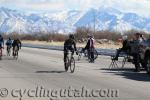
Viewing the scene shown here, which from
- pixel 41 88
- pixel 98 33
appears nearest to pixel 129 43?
pixel 41 88

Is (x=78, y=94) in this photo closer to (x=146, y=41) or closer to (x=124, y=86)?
(x=124, y=86)

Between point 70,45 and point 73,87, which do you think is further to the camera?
point 70,45

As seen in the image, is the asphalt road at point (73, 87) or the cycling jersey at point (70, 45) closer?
the asphalt road at point (73, 87)

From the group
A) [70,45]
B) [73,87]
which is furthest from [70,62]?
[73,87]

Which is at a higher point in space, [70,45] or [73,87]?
[70,45]

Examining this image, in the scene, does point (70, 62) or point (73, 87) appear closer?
point (73, 87)

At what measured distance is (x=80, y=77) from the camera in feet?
69.7

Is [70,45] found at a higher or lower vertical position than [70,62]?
higher

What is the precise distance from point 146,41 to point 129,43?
7.87ft

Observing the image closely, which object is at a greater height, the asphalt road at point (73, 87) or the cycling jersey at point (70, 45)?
the cycling jersey at point (70, 45)

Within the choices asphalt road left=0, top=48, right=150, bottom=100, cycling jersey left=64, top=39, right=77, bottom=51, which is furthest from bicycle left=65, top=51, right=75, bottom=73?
asphalt road left=0, top=48, right=150, bottom=100

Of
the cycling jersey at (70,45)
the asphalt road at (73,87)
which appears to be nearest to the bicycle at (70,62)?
the cycling jersey at (70,45)

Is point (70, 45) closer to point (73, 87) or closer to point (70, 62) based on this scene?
point (70, 62)

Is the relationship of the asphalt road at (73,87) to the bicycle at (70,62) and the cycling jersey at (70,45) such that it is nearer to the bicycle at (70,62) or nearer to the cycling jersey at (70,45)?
the bicycle at (70,62)
